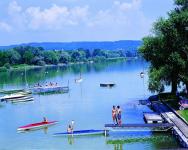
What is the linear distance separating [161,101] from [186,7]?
40.5ft

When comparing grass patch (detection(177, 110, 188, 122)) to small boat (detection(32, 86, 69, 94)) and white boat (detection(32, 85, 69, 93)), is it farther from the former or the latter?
white boat (detection(32, 85, 69, 93))

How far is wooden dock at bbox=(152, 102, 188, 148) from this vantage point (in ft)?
134

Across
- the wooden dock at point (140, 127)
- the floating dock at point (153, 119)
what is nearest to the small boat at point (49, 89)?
the floating dock at point (153, 119)

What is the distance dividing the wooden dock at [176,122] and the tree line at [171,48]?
11.3ft

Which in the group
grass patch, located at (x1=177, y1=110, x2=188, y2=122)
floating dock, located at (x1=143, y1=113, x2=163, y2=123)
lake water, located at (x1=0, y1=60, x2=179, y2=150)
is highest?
grass patch, located at (x1=177, y1=110, x2=188, y2=122)

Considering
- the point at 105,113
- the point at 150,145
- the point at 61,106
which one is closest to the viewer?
the point at 150,145

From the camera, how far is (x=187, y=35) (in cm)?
5803

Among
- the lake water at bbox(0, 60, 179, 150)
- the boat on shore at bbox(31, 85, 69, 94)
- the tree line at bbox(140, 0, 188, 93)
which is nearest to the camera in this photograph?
the lake water at bbox(0, 60, 179, 150)

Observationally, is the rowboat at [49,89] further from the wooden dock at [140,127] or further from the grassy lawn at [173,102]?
the wooden dock at [140,127]

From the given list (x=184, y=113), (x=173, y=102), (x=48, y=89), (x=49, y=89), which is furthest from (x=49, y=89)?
(x=184, y=113)

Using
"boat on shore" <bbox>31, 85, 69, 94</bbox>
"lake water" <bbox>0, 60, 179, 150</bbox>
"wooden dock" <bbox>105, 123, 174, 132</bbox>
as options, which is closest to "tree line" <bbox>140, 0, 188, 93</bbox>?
"lake water" <bbox>0, 60, 179, 150</bbox>

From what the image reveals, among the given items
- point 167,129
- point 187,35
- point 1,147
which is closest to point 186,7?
point 187,35

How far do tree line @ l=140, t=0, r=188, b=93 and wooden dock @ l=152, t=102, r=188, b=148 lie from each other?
3452mm

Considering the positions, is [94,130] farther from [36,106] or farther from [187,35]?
[36,106]
